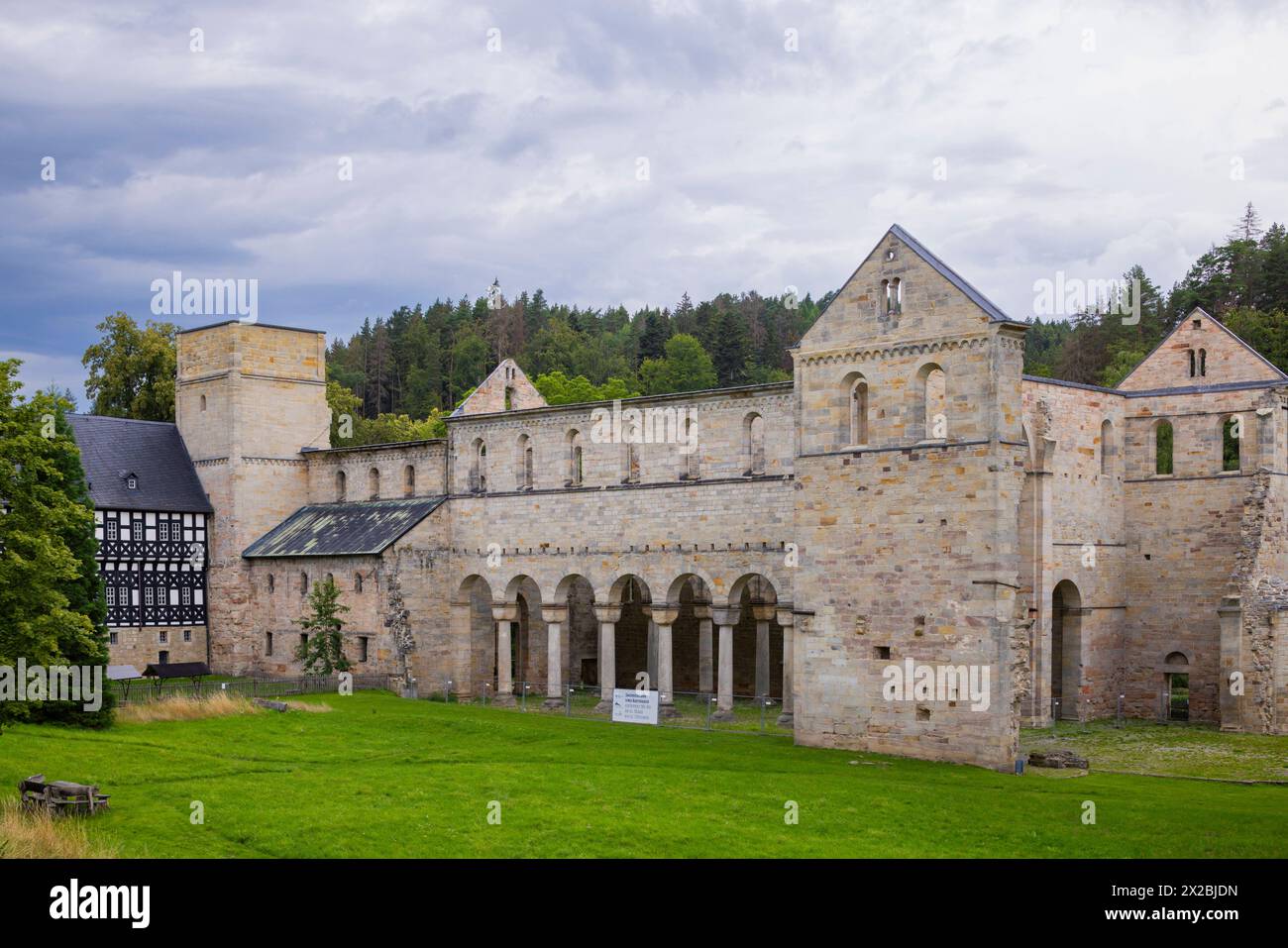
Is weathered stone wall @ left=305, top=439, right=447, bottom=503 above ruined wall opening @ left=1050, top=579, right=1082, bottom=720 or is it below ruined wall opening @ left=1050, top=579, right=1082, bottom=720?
above

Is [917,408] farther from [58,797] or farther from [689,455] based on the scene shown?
[58,797]

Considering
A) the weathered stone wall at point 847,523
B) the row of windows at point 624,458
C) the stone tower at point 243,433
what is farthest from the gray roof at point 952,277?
the stone tower at point 243,433

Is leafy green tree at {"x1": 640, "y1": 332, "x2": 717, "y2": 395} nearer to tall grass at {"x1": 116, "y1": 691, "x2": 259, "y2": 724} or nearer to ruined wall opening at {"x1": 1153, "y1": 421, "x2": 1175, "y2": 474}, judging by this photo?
ruined wall opening at {"x1": 1153, "y1": 421, "x2": 1175, "y2": 474}

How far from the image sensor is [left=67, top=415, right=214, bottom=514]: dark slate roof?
54656mm

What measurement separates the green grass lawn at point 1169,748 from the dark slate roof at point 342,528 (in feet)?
77.8

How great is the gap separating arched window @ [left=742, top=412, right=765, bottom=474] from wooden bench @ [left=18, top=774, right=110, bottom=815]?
75.6 ft

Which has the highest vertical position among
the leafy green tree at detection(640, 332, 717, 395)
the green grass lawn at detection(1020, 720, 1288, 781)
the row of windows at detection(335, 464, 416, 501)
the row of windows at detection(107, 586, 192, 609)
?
the leafy green tree at detection(640, 332, 717, 395)

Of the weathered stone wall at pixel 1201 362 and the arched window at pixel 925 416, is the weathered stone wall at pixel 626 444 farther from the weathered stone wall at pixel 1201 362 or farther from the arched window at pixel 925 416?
the weathered stone wall at pixel 1201 362

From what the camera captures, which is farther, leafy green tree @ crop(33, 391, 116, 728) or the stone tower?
the stone tower

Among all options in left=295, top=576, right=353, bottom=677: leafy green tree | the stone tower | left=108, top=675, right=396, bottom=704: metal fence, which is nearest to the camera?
left=108, top=675, right=396, bottom=704: metal fence

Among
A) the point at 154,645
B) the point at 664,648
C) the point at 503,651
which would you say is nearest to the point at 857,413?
the point at 664,648

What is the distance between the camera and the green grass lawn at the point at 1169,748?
33.1 meters

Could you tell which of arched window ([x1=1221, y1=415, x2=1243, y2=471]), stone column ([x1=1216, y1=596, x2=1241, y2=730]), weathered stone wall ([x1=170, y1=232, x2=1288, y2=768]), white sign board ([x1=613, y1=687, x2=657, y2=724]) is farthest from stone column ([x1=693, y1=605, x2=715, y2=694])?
arched window ([x1=1221, y1=415, x2=1243, y2=471])
